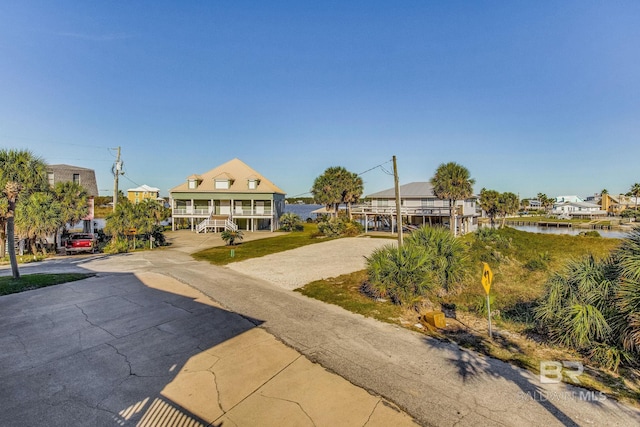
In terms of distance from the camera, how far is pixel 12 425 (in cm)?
473

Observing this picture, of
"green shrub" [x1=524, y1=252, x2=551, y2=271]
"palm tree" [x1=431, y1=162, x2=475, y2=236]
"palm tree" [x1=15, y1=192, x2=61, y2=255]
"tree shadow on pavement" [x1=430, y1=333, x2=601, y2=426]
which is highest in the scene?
"palm tree" [x1=431, y1=162, x2=475, y2=236]

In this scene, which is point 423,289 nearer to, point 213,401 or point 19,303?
point 213,401

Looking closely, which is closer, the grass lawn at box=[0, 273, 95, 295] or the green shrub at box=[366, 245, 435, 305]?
the green shrub at box=[366, 245, 435, 305]

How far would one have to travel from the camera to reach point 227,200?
143ft

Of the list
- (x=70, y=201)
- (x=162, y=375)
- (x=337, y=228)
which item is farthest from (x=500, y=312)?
(x=70, y=201)

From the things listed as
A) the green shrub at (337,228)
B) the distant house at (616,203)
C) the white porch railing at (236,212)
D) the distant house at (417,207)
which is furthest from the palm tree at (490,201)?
the distant house at (616,203)

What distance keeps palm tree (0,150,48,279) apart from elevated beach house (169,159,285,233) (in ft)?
83.5

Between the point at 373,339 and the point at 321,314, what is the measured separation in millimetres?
2383

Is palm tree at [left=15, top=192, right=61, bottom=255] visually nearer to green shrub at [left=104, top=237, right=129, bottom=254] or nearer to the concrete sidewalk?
green shrub at [left=104, top=237, right=129, bottom=254]

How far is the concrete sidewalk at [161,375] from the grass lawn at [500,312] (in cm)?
389

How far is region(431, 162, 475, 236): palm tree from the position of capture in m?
33.7

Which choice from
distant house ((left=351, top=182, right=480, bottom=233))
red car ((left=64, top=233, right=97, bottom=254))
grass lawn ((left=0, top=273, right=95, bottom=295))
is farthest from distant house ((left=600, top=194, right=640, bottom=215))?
grass lawn ((left=0, top=273, right=95, bottom=295))

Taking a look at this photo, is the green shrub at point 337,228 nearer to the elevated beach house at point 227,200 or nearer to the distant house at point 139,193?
the elevated beach house at point 227,200

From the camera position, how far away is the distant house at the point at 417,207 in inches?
1476
